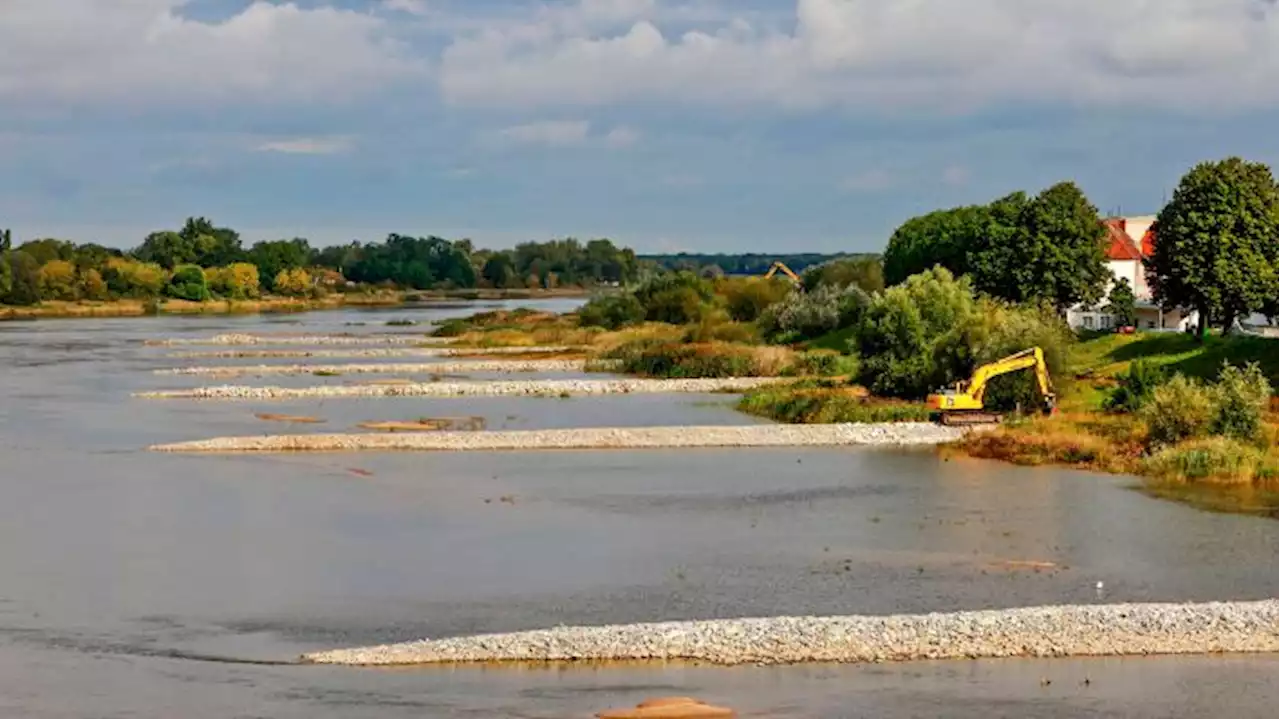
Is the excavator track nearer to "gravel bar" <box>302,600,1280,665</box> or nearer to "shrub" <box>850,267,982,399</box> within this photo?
"shrub" <box>850,267,982,399</box>

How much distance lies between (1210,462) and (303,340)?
260ft

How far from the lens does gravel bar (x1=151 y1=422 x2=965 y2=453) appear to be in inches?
1918

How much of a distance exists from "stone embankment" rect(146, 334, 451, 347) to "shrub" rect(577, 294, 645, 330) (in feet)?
34.1

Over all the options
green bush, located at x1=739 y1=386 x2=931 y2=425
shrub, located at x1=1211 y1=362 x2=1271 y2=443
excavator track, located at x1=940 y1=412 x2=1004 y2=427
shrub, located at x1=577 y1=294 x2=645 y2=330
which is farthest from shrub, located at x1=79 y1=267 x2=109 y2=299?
shrub, located at x1=1211 y1=362 x2=1271 y2=443

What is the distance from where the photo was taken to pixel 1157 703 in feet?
69.4

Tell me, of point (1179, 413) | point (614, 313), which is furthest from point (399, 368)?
point (1179, 413)

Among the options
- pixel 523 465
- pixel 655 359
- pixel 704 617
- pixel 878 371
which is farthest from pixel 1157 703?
pixel 655 359

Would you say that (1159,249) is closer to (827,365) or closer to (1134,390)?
(827,365)

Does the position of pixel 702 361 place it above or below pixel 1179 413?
below

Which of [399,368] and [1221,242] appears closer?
[1221,242]

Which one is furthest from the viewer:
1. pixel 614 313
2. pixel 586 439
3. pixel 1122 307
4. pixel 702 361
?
pixel 614 313

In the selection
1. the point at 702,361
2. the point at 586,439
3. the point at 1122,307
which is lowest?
the point at 586,439

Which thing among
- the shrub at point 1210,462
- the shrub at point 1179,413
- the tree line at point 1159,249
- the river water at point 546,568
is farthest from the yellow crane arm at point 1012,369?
the tree line at point 1159,249

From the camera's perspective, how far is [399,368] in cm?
8200
